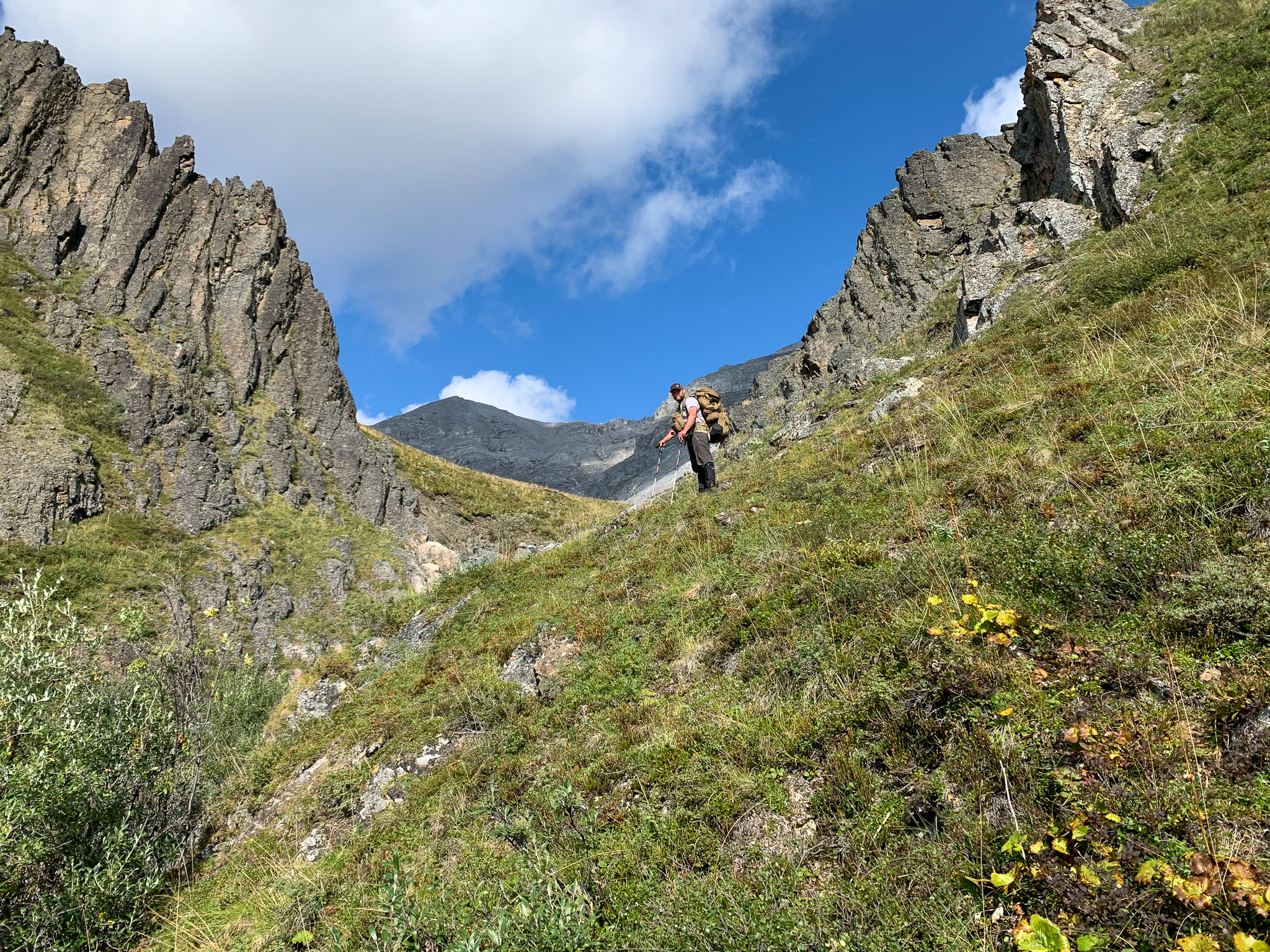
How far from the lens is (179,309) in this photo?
2941cm

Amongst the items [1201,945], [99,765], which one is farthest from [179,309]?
[1201,945]

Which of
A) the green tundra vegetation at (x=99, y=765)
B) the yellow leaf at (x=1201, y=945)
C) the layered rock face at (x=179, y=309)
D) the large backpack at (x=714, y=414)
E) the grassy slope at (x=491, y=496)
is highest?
the layered rock face at (x=179, y=309)

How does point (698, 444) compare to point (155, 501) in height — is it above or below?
below

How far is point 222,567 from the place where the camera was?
2278 cm

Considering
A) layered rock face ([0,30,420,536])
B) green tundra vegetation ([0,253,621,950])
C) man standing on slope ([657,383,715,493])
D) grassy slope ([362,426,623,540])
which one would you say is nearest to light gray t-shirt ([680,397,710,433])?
man standing on slope ([657,383,715,493])

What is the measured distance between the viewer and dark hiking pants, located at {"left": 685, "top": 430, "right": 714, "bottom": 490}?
1148 centimetres

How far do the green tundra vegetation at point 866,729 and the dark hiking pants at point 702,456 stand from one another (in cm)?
251

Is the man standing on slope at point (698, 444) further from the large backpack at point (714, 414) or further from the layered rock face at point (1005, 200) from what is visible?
the layered rock face at point (1005, 200)

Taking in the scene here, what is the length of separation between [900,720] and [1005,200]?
3167 cm

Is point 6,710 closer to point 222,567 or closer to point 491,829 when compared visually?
point 491,829

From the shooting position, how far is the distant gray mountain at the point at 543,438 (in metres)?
91.1

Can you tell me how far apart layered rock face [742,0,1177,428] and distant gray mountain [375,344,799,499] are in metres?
48.2

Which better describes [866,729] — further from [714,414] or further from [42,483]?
[42,483]

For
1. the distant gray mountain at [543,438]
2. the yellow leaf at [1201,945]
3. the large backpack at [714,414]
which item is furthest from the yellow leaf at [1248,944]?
the distant gray mountain at [543,438]
